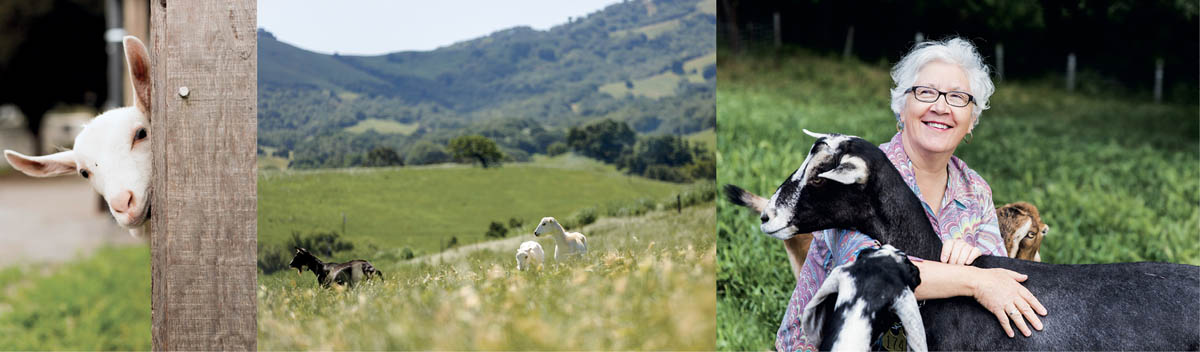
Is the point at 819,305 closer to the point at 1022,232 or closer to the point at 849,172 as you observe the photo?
the point at 849,172

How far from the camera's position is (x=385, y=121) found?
4.25 meters

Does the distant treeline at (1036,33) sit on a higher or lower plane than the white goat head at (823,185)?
higher

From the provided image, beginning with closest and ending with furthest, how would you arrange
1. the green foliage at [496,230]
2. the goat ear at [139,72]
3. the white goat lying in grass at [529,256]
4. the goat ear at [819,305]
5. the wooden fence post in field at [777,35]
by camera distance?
the goat ear at [819,305] → the goat ear at [139,72] → the white goat lying in grass at [529,256] → the green foliage at [496,230] → the wooden fence post in field at [777,35]

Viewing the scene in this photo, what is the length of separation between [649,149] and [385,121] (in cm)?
140

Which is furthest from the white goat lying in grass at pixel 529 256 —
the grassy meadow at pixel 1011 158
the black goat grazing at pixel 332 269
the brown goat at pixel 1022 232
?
the brown goat at pixel 1022 232

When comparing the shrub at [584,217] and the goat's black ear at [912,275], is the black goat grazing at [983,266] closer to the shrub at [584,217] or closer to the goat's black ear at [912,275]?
the goat's black ear at [912,275]

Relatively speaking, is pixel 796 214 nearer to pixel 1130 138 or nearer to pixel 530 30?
pixel 530 30

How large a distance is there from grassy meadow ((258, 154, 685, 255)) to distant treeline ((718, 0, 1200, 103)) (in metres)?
4.26

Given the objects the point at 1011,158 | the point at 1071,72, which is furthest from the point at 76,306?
the point at 1071,72

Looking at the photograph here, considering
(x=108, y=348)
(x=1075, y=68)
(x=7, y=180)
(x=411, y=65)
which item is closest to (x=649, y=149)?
(x=411, y=65)

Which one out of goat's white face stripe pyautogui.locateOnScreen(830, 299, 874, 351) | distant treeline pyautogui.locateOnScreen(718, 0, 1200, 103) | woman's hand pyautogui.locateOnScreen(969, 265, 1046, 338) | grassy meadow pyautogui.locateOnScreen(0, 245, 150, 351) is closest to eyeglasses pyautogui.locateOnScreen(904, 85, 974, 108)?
woman's hand pyautogui.locateOnScreen(969, 265, 1046, 338)

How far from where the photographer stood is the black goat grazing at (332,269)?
352 centimetres

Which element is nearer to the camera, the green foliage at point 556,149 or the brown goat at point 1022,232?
the brown goat at point 1022,232

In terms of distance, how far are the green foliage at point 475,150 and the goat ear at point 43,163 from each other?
1.67 meters
